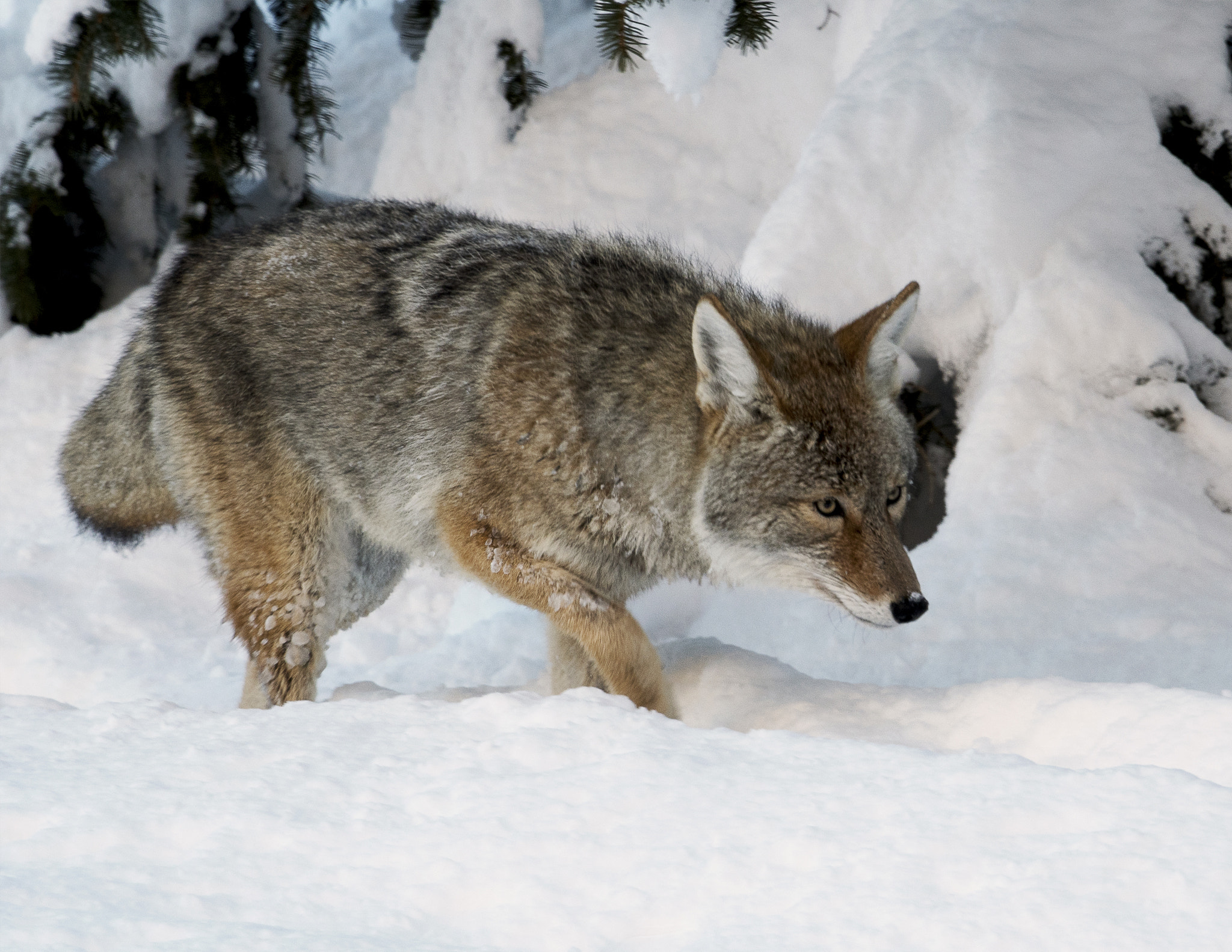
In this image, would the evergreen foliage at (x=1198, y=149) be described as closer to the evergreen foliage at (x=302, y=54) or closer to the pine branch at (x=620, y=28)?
the pine branch at (x=620, y=28)

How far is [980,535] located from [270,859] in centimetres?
376

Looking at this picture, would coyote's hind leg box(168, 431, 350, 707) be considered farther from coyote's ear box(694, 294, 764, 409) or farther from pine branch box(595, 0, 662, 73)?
pine branch box(595, 0, 662, 73)

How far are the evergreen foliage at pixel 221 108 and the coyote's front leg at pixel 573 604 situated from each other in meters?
4.06

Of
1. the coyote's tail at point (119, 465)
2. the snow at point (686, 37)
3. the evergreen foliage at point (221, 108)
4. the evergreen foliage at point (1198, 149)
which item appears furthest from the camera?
the evergreen foliage at point (221, 108)

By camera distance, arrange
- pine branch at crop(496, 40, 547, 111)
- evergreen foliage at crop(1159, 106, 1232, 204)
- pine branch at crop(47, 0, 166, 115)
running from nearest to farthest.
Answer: pine branch at crop(47, 0, 166, 115)
evergreen foliage at crop(1159, 106, 1232, 204)
pine branch at crop(496, 40, 547, 111)

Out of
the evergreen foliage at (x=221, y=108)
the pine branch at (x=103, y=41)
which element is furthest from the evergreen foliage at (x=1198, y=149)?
the evergreen foliage at (x=221, y=108)

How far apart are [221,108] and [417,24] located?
4.50 feet

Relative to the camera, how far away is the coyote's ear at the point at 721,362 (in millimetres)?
3426

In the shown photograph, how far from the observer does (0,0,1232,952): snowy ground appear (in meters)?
1.81

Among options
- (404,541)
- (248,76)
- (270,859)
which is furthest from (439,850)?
(248,76)

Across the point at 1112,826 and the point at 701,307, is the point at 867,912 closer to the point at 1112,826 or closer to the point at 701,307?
the point at 1112,826

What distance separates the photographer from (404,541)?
421 cm

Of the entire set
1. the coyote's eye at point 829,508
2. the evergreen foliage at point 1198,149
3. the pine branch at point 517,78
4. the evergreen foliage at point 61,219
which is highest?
the evergreen foliage at point 1198,149

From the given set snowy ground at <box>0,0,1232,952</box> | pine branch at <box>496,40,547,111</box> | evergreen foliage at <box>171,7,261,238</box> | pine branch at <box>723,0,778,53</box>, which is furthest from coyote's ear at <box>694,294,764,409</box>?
evergreen foliage at <box>171,7,261,238</box>
